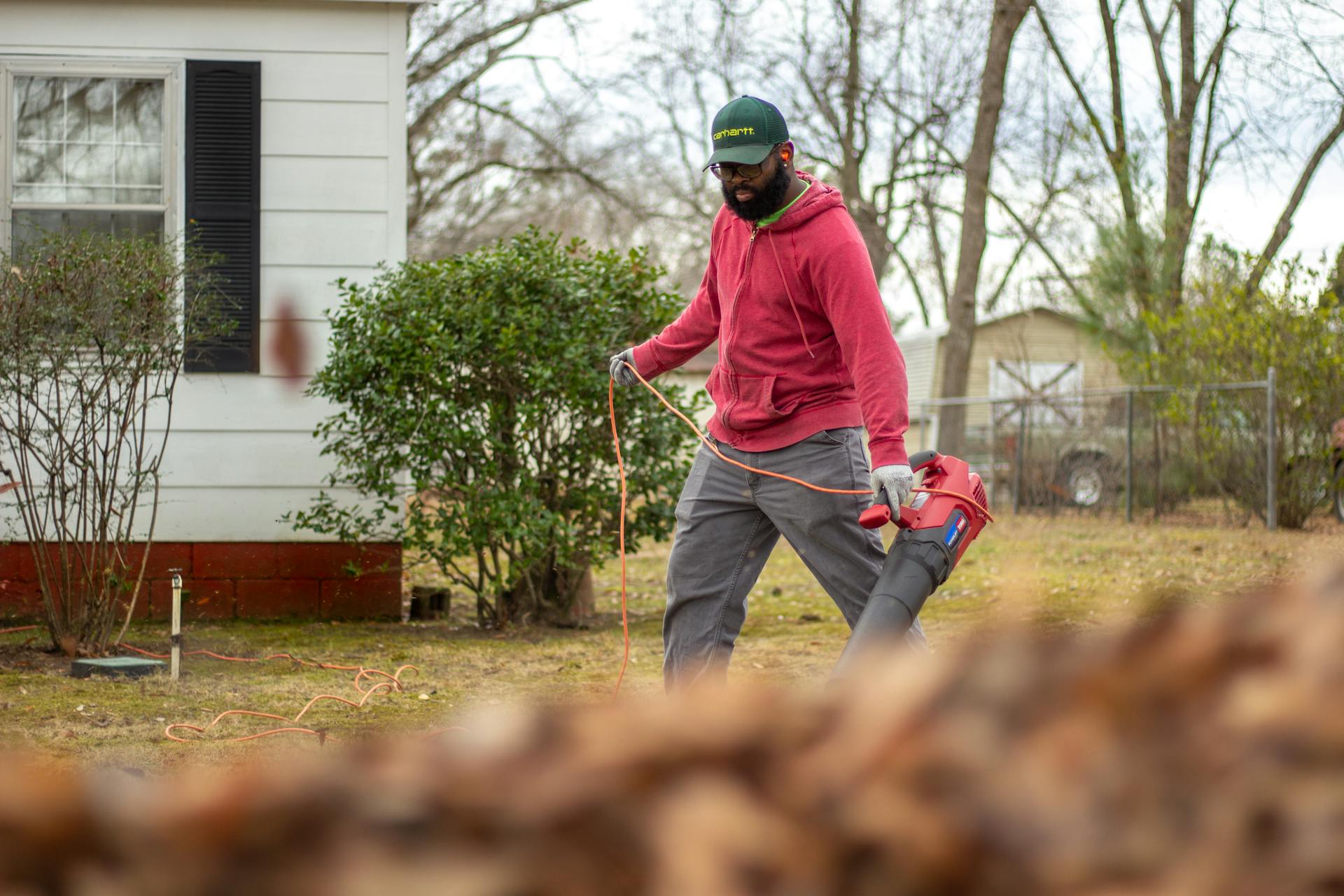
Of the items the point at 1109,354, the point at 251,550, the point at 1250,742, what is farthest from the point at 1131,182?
the point at 1250,742

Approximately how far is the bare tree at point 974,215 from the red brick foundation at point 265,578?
1060cm

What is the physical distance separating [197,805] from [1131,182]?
1820 cm

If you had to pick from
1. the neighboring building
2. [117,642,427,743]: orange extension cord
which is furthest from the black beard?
the neighboring building

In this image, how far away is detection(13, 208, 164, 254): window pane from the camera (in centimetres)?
699

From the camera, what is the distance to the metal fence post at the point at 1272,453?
40.9 feet

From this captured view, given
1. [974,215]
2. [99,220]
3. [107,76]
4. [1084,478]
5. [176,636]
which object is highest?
[974,215]

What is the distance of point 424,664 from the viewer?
5961mm

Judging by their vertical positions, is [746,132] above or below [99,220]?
below

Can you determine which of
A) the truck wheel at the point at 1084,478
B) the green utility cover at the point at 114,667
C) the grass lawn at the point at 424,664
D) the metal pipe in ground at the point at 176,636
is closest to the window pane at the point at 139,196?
the grass lawn at the point at 424,664

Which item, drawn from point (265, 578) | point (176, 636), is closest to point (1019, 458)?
point (265, 578)

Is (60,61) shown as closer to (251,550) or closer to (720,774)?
(251,550)

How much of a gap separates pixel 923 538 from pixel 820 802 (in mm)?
3086

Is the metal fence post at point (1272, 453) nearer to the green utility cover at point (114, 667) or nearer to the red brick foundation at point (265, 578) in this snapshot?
the red brick foundation at point (265, 578)

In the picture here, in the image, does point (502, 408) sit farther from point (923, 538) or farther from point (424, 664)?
point (923, 538)
